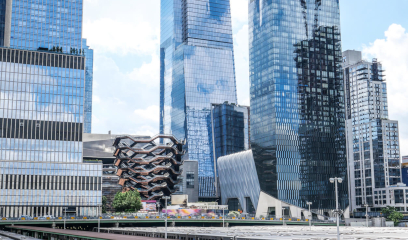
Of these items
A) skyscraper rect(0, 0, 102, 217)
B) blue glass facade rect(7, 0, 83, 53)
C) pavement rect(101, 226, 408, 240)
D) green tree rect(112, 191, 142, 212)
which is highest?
blue glass facade rect(7, 0, 83, 53)

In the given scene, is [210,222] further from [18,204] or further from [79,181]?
[18,204]

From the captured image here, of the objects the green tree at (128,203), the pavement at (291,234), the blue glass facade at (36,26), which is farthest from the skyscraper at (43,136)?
the pavement at (291,234)

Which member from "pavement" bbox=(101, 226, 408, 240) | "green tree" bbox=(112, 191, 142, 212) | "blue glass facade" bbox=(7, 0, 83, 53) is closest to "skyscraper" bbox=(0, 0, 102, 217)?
"blue glass facade" bbox=(7, 0, 83, 53)

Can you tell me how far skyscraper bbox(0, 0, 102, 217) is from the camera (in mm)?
169625

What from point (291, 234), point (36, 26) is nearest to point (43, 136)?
point (36, 26)

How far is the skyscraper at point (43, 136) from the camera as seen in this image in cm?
16962

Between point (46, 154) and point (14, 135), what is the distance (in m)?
12.4

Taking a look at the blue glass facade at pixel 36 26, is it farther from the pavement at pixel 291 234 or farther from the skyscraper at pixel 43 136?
the pavement at pixel 291 234

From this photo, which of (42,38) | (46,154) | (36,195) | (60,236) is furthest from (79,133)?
(60,236)

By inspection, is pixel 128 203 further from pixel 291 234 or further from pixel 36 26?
pixel 291 234

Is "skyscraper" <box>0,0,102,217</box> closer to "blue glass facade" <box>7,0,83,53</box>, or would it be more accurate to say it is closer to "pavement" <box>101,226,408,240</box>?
"blue glass facade" <box>7,0,83,53</box>

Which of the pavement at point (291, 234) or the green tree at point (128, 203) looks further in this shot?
the green tree at point (128, 203)

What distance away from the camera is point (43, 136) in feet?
587

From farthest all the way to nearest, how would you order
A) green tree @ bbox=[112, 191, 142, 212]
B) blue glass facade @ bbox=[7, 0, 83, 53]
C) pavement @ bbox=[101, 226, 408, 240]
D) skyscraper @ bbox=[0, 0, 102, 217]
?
1. blue glass facade @ bbox=[7, 0, 83, 53]
2. green tree @ bbox=[112, 191, 142, 212]
3. skyscraper @ bbox=[0, 0, 102, 217]
4. pavement @ bbox=[101, 226, 408, 240]
